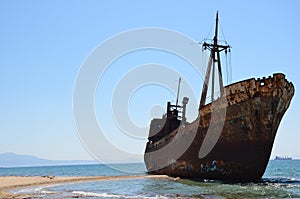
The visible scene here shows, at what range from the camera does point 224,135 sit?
762 inches

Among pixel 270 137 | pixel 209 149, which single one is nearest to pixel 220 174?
pixel 209 149

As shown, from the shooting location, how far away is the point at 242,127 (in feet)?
61.6

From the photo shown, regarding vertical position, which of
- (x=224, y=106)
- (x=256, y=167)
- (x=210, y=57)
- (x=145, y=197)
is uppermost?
(x=210, y=57)

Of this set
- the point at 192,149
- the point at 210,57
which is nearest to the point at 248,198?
the point at 192,149

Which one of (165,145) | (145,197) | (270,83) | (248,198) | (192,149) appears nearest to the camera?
(248,198)

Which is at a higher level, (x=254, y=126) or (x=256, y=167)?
(x=254, y=126)

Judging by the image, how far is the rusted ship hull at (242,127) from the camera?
1822cm

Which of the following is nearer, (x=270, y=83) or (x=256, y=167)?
(x=270, y=83)

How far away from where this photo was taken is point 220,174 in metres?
20.0

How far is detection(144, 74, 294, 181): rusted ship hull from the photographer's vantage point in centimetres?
Result: 1822

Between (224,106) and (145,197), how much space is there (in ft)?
22.8

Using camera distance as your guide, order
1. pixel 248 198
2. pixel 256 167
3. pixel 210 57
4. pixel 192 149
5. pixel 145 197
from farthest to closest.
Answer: pixel 210 57 < pixel 192 149 < pixel 256 167 < pixel 145 197 < pixel 248 198

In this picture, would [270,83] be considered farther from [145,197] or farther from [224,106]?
[145,197]

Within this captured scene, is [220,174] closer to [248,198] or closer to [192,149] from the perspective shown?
[192,149]
